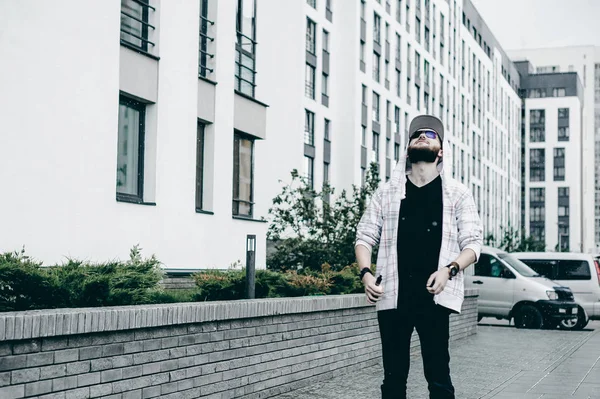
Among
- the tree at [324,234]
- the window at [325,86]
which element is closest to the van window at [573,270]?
the tree at [324,234]

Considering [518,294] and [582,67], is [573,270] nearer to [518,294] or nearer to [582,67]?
[518,294]

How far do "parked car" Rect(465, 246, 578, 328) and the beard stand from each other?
16.7 meters

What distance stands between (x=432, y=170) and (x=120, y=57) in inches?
415

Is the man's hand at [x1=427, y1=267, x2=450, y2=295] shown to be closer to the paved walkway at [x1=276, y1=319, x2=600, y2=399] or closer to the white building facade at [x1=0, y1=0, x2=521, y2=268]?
the white building facade at [x1=0, y1=0, x2=521, y2=268]

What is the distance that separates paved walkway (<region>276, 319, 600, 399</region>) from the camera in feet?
29.2

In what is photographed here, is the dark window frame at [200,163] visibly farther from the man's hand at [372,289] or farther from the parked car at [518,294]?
the man's hand at [372,289]

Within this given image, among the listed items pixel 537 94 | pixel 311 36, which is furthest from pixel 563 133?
pixel 311 36

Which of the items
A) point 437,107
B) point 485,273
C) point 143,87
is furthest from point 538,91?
point 143,87

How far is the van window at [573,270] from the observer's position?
23203 mm

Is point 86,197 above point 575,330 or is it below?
above

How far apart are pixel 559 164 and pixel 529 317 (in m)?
101

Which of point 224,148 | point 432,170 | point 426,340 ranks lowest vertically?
point 426,340

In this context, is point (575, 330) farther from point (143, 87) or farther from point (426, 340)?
point (426, 340)

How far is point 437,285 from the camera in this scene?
4.73 metres
